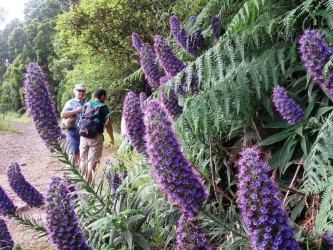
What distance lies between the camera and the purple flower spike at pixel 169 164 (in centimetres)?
185

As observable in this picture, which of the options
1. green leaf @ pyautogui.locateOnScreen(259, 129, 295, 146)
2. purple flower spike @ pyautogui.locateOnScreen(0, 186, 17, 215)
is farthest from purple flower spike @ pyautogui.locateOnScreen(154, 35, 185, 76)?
purple flower spike @ pyautogui.locateOnScreen(0, 186, 17, 215)

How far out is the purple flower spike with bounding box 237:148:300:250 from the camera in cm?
141

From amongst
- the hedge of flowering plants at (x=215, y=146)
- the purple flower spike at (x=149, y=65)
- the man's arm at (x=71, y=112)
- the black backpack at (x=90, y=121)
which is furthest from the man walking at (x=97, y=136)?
the purple flower spike at (x=149, y=65)

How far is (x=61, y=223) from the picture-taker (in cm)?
218

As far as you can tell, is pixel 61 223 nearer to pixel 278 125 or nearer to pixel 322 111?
pixel 278 125

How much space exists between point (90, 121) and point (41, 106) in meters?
3.06

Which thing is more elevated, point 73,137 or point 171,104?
point 171,104

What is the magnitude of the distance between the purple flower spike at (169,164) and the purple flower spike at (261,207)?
46cm

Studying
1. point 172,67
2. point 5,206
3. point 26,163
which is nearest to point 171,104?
point 172,67

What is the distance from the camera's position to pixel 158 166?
1.86 m

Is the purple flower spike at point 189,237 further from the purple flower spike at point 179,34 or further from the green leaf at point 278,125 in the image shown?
the purple flower spike at point 179,34

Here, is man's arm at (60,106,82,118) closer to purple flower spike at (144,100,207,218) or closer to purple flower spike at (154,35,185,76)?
purple flower spike at (154,35,185,76)

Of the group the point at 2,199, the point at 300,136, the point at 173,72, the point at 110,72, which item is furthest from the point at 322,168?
the point at 110,72

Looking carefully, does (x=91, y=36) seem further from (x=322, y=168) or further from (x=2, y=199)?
(x=322, y=168)
